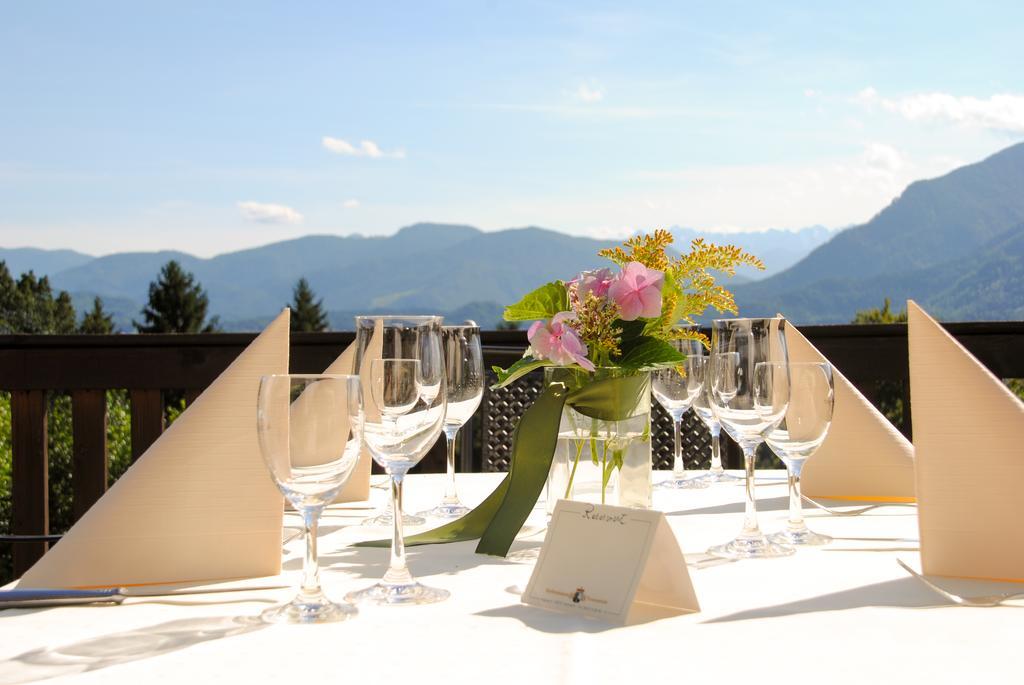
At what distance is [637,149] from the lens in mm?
132375

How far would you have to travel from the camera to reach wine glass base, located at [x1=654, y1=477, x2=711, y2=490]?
5.67ft

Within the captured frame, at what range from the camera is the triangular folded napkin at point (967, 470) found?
3.18ft

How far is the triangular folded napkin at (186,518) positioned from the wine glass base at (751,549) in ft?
1.69

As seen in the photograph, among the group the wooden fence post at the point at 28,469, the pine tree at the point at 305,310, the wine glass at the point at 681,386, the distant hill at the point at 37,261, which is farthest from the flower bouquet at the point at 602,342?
the distant hill at the point at 37,261

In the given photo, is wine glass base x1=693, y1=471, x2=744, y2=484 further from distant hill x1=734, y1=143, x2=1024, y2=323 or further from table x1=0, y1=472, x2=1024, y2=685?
distant hill x1=734, y1=143, x2=1024, y2=323

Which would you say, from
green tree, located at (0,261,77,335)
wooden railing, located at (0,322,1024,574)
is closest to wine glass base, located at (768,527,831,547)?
wooden railing, located at (0,322,1024,574)

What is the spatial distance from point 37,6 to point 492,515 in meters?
142

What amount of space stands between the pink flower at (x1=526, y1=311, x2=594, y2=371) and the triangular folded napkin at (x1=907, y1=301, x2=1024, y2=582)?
35cm

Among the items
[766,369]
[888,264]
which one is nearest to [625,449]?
[766,369]

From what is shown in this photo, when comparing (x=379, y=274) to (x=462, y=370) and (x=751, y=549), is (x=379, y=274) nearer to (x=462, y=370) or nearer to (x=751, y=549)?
(x=462, y=370)

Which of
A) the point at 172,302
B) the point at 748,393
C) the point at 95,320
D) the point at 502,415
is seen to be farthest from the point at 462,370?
the point at 172,302

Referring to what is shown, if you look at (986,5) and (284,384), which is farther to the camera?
(986,5)

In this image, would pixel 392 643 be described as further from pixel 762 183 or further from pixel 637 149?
pixel 762 183

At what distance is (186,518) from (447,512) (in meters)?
0.50
